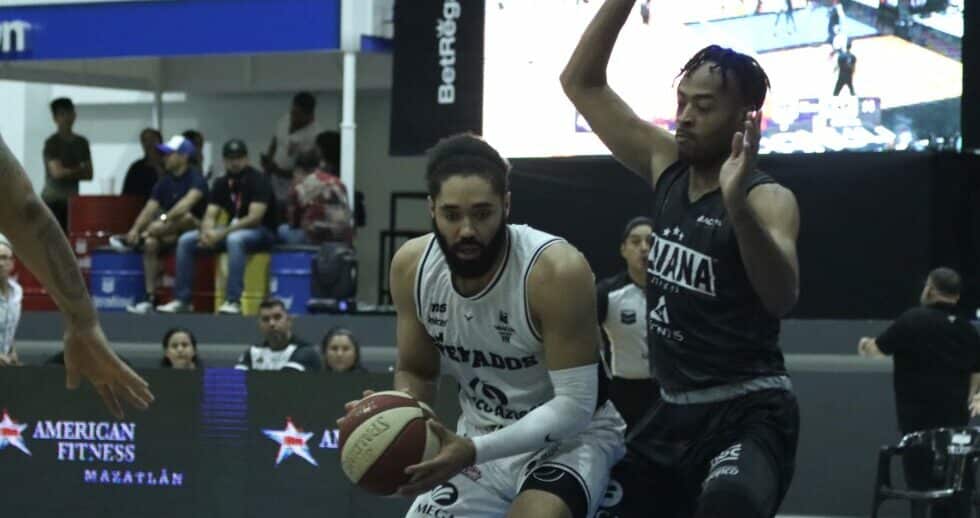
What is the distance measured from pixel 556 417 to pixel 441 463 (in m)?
0.46

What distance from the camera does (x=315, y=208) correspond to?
14.5 metres

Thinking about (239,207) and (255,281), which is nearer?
(239,207)

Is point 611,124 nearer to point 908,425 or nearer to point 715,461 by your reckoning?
point 715,461

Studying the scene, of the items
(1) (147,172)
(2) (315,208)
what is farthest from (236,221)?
(1) (147,172)

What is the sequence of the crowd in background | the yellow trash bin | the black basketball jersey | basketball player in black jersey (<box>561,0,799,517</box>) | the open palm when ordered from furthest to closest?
the yellow trash bin
the crowd in background
the black basketball jersey
basketball player in black jersey (<box>561,0,799,517</box>)
the open palm

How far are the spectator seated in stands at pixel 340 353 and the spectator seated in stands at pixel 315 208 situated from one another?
2991mm

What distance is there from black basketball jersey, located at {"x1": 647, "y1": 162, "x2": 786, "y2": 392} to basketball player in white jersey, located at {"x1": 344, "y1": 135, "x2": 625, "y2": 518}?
22 cm

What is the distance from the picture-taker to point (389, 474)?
4.96 meters

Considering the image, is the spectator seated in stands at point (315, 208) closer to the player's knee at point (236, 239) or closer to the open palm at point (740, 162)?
the player's knee at point (236, 239)

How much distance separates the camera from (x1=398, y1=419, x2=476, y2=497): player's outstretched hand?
4.95 m

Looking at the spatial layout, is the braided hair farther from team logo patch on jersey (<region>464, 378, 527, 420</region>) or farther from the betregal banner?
the betregal banner

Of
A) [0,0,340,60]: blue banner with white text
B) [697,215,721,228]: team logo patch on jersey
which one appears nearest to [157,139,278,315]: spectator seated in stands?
[0,0,340,60]: blue banner with white text

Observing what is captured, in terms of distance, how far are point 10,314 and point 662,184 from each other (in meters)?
7.96

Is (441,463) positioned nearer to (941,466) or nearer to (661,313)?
(661,313)
